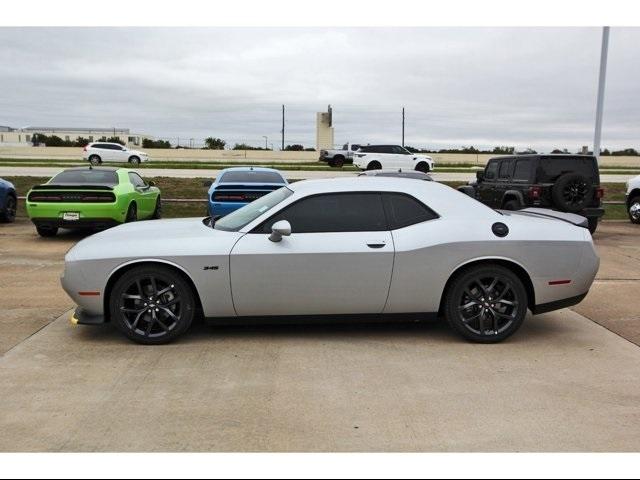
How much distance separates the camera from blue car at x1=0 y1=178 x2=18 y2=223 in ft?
45.1

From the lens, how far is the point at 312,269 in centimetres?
539

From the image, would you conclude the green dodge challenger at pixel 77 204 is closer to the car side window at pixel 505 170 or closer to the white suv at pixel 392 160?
the car side window at pixel 505 170

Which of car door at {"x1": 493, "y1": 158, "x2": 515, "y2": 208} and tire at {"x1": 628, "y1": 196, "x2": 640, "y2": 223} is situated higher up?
car door at {"x1": 493, "y1": 158, "x2": 515, "y2": 208}

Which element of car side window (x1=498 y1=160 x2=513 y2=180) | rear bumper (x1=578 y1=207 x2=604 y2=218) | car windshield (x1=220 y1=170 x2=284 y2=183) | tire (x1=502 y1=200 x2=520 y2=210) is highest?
car side window (x1=498 y1=160 x2=513 y2=180)

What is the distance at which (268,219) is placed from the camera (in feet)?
18.2

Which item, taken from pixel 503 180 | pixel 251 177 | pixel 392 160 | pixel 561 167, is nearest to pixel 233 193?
pixel 251 177

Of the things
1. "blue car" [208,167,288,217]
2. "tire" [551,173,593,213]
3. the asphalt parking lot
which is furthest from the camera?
"tire" [551,173,593,213]

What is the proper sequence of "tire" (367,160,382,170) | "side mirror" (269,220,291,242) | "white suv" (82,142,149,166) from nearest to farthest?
"side mirror" (269,220,291,242)
"tire" (367,160,382,170)
"white suv" (82,142,149,166)

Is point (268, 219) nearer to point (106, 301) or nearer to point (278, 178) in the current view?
point (106, 301)

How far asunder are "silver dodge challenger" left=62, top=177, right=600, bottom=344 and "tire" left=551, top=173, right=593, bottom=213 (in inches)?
249

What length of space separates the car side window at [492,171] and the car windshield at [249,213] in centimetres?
850

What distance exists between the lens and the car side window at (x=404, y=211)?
5.61 m

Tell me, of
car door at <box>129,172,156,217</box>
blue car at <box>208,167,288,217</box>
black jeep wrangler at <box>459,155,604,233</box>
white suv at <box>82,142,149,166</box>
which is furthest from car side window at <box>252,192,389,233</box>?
white suv at <box>82,142,149,166</box>

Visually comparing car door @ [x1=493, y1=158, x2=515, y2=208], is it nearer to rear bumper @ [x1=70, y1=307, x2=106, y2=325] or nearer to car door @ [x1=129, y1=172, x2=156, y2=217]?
car door @ [x1=129, y1=172, x2=156, y2=217]
